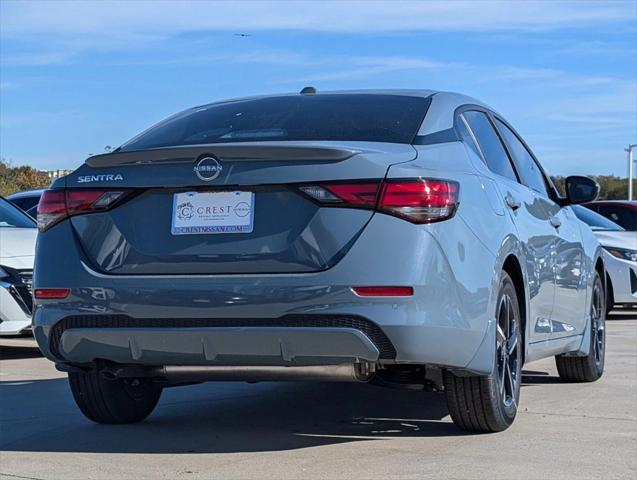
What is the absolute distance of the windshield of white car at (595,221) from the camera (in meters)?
15.0

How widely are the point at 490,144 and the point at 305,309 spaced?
1.99m

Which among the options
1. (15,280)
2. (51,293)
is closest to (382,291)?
(51,293)

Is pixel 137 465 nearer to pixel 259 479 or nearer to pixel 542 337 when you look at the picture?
pixel 259 479

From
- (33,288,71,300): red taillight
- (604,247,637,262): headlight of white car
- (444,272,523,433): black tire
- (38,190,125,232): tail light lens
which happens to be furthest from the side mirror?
(604,247,637,262): headlight of white car

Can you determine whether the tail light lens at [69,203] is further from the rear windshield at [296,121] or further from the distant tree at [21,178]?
the distant tree at [21,178]

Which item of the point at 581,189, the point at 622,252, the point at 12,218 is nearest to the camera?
the point at 581,189

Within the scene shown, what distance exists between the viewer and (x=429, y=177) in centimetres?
499

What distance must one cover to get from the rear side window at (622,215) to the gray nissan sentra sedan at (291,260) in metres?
11.0

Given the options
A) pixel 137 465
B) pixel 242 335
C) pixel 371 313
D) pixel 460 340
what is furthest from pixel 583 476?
pixel 137 465

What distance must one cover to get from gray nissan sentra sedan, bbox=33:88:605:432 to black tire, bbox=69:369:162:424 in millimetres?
436

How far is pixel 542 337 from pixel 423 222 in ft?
6.38

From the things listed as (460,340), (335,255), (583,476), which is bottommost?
(583,476)

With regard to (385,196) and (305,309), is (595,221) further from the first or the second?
(305,309)

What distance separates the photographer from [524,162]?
7.12 metres
